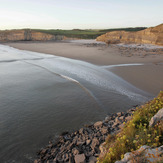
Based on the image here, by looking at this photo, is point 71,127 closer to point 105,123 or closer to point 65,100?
point 105,123

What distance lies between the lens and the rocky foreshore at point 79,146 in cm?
437

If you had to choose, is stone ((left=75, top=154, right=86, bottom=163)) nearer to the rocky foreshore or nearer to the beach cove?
the rocky foreshore

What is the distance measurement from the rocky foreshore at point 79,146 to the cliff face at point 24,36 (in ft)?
287

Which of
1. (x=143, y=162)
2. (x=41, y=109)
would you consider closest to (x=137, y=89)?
(x=41, y=109)

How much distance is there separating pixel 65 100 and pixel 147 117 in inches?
200

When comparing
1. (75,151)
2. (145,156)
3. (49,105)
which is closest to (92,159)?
(75,151)

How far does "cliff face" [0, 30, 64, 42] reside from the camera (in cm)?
8171

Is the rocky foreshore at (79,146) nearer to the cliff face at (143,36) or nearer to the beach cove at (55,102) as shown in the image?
the beach cove at (55,102)

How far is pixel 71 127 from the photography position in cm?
625

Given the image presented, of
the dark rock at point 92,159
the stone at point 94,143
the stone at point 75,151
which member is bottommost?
the stone at point 75,151

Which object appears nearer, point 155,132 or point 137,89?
point 155,132

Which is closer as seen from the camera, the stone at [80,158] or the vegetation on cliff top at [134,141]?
the vegetation on cliff top at [134,141]

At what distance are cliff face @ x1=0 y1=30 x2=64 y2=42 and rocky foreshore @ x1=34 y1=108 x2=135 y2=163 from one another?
87.4 m

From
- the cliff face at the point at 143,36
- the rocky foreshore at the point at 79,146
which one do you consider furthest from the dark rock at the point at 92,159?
the cliff face at the point at 143,36
